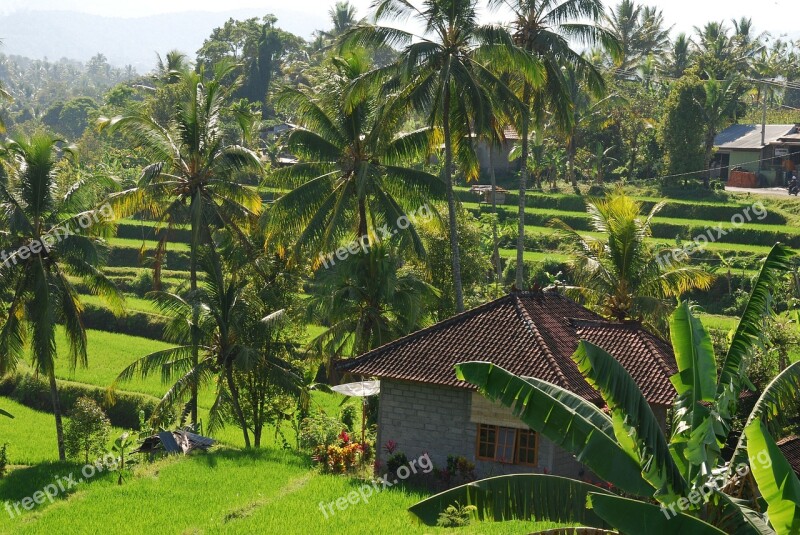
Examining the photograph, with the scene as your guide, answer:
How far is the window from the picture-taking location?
20.8 metres

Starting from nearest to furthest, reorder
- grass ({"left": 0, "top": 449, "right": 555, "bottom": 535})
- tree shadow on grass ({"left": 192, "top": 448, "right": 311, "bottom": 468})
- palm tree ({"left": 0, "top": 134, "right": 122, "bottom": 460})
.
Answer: grass ({"left": 0, "top": 449, "right": 555, "bottom": 535}), tree shadow on grass ({"left": 192, "top": 448, "right": 311, "bottom": 468}), palm tree ({"left": 0, "top": 134, "right": 122, "bottom": 460})

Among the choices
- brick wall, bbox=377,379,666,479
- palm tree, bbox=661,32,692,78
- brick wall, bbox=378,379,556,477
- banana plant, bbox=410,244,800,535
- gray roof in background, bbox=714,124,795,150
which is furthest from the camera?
palm tree, bbox=661,32,692,78

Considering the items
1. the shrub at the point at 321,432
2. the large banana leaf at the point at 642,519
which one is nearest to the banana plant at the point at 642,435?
the large banana leaf at the point at 642,519

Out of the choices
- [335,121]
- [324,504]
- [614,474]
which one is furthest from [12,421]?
[614,474]

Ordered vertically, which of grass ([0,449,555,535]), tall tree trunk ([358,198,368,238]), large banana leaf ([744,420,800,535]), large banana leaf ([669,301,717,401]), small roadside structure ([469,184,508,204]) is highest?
small roadside structure ([469,184,508,204])

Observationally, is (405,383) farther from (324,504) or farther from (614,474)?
(614,474)

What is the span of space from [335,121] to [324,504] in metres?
11.6

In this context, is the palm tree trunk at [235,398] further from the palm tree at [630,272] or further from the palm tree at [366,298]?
the palm tree at [630,272]

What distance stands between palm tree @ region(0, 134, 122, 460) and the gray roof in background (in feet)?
124

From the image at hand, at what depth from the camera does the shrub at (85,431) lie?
26641 millimetres

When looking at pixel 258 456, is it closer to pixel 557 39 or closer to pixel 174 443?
pixel 174 443

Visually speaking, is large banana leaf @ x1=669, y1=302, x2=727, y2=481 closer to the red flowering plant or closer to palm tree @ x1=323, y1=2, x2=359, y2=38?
the red flowering plant

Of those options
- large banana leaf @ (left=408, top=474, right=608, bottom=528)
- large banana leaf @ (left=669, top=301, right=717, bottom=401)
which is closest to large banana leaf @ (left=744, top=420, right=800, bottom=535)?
large banana leaf @ (left=669, top=301, right=717, bottom=401)

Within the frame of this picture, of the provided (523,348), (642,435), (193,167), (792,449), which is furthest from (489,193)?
(642,435)
